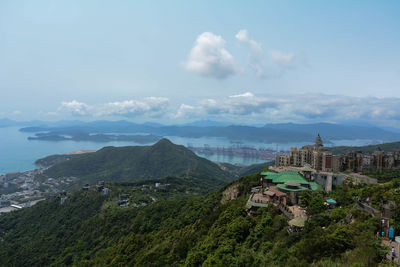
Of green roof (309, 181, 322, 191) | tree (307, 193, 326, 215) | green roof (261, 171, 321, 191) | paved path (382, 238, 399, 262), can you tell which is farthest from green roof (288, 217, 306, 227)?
green roof (309, 181, 322, 191)

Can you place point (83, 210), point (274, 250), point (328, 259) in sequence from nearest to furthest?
point (328, 259) → point (274, 250) → point (83, 210)

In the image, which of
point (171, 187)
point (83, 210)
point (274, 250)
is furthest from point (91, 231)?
point (274, 250)

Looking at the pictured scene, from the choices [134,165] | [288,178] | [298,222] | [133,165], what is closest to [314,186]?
[288,178]

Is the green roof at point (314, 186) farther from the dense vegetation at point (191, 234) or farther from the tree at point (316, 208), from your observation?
the tree at point (316, 208)

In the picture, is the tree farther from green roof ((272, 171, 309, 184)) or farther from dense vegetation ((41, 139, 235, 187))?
dense vegetation ((41, 139, 235, 187))

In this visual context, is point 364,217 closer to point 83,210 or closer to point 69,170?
point 83,210

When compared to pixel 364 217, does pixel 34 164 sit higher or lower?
lower
